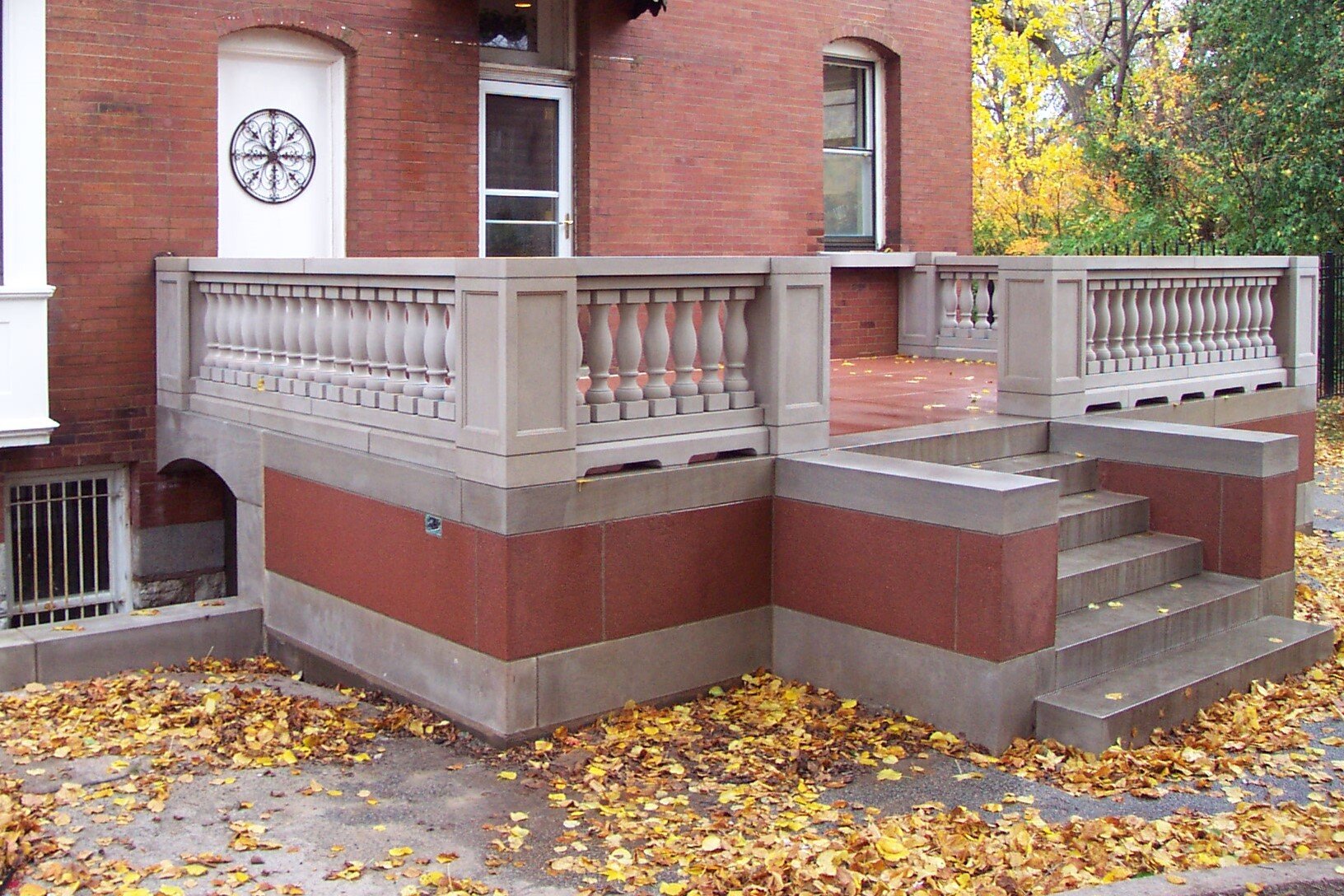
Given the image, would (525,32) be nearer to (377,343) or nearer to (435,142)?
(435,142)

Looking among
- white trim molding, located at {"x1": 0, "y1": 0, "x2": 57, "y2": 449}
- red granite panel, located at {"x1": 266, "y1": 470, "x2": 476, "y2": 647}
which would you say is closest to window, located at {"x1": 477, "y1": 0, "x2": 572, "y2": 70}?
white trim molding, located at {"x1": 0, "y1": 0, "x2": 57, "y2": 449}

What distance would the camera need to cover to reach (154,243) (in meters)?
10.5

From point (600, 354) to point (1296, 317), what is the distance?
24.1ft

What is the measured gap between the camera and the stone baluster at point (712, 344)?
7996mm

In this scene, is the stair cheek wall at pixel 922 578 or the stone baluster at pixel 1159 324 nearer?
the stair cheek wall at pixel 922 578

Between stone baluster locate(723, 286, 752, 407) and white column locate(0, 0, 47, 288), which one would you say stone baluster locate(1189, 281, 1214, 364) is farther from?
white column locate(0, 0, 47, 288)

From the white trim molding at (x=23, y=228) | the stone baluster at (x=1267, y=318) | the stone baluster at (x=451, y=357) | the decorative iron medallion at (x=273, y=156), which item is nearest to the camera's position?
the stone baluster at (x=451, y=357)

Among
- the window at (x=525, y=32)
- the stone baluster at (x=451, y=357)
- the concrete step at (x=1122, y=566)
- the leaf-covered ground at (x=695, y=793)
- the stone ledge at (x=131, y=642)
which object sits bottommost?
the leaf-covered ground at (x=695, y=793)

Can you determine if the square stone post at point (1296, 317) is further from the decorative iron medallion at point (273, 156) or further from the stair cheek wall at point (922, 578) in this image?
the decorative iron medallion at point (273, 156)

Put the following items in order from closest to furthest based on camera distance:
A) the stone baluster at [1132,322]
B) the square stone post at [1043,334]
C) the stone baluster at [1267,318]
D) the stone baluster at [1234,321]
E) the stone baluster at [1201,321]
A: the square stone post at [1043,334]
the stone baluster at [1132,322]
the stone baluster at [1201,321]
the stone baluster at [1234,321]
the stone baluster at [1267,318]

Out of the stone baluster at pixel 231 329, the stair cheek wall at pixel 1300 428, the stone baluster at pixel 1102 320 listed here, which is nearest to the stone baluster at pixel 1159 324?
the stone baluster at pixel 1102 320

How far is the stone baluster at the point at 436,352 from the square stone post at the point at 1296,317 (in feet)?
25.7

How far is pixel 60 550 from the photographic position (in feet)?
34.7

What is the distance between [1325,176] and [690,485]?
540 inches
